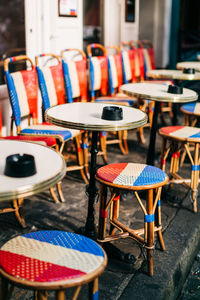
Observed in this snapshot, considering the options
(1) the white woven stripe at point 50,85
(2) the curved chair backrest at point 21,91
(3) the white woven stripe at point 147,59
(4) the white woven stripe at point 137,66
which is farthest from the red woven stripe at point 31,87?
(3) the white woven stripe at point 147,59

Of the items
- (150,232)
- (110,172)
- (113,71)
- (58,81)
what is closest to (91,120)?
(110,172)

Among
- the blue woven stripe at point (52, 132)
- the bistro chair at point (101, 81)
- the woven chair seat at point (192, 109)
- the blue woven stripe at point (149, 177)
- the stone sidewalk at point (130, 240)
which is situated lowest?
the stone sidewalk at point (130, 240)

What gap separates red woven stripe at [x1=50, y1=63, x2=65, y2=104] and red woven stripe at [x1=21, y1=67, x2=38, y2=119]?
282 millimetres

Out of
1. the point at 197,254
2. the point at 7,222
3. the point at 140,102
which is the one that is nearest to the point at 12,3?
the point at 140,102

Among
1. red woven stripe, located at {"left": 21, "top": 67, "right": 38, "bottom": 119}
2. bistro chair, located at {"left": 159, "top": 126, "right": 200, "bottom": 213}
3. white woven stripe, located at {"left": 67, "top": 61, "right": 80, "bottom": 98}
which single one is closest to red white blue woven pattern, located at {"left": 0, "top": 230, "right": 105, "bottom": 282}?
bistro chair, located at {"left": 159, "top": 126, "right": 200, "bottom": 213}

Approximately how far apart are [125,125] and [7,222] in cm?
129

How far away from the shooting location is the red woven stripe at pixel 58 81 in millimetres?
3996

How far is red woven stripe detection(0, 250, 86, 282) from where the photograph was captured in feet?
4.77

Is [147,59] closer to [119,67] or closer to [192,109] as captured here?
[119,67]

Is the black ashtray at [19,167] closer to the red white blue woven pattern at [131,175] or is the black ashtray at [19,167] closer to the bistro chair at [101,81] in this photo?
the red white blue woven pattern at [131,175]

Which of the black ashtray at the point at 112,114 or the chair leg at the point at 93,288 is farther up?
the black ashtray at the point at 112,114

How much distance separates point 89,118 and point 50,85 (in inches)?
60.3

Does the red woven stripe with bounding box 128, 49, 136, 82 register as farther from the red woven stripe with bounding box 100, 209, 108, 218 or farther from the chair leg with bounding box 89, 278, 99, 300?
the chair leg with bounding box 89, 278, 99, 300

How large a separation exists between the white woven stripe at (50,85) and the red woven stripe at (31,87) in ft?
0.39
